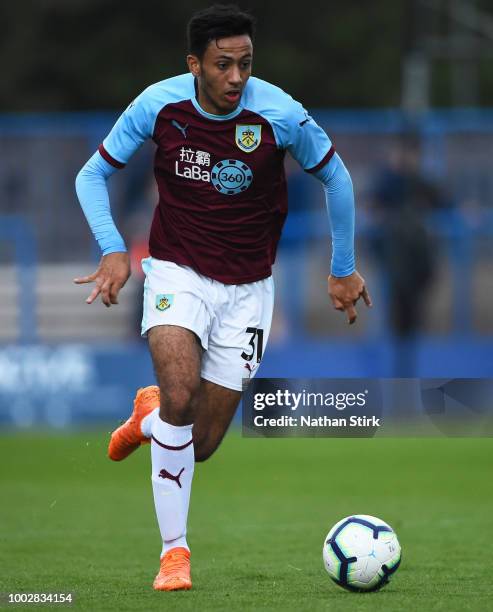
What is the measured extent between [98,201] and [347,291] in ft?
3.81

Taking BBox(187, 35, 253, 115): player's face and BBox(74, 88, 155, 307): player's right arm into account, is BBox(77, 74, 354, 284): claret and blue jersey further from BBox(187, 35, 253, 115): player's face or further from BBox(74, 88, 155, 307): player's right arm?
BBox(187, 35, 253, 115): player's face

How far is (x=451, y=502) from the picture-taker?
996cm

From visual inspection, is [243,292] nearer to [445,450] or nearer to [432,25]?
[445,450]

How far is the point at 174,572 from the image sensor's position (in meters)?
6.30

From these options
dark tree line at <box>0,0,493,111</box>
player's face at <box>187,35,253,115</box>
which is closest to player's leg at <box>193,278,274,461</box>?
player's face at <box>187,35,253,115</box>

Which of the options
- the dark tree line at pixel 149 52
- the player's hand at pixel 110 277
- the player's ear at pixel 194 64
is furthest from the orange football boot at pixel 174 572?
the dark tree line at pixel 149 52

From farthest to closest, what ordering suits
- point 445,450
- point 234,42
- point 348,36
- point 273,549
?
point 348,36, point 445,450, point 273,549, point 234,42

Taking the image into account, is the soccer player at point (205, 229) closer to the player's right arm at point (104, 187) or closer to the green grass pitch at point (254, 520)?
the player's right arm at point (104, 187)

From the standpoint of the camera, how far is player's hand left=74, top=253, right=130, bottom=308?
635 cm

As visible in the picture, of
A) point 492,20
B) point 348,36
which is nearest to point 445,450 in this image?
point 492,20

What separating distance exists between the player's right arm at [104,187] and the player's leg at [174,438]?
0.93 ft

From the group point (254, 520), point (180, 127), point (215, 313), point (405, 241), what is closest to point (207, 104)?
point (180, 127)

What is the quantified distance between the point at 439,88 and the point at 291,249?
15.7 m

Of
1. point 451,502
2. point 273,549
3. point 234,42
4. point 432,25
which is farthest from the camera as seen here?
point 432,25
